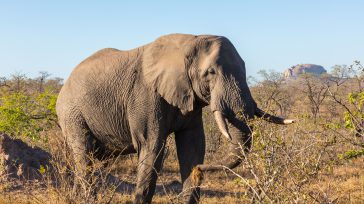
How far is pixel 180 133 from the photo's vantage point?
704 cm

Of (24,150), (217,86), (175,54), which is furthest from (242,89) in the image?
(24,150)

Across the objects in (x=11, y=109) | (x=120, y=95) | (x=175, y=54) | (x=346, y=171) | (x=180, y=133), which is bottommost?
(x=346, y=171)

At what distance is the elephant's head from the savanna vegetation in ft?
0.97

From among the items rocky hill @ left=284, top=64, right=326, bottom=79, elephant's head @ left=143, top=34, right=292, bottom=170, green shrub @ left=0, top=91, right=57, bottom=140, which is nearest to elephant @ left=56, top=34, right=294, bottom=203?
elephant's head @ left=143, top=34, right=292, bottom=170

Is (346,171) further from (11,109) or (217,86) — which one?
(11,109)

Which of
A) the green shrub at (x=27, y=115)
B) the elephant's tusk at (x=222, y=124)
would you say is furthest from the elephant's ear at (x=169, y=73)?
the green shrub at (x=27, y=115)

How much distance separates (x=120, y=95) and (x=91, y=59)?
890 mm

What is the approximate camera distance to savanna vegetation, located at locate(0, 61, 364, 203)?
4047 millimetres

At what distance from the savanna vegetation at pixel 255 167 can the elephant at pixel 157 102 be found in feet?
0.89

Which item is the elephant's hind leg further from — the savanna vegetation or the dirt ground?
the dirt ground

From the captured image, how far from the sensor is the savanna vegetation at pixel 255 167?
405cm

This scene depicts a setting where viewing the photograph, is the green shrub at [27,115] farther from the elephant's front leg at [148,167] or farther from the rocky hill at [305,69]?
the rocky hill at [305,69]

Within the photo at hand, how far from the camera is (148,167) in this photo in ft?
21.0

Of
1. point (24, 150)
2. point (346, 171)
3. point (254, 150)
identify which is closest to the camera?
point (254, 150)
